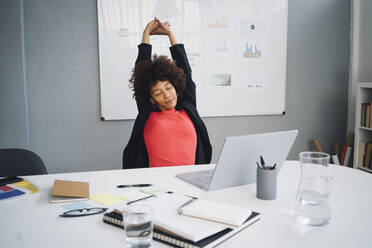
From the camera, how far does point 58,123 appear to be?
308 centimetres

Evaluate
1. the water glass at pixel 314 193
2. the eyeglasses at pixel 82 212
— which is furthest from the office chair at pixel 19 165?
the water glass at pixel 314 193

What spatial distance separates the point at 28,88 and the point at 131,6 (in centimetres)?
117

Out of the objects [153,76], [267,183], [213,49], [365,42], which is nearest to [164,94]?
[153,76]

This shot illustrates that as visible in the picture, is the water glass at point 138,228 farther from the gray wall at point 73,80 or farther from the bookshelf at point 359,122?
the bookshelf at point 359,122

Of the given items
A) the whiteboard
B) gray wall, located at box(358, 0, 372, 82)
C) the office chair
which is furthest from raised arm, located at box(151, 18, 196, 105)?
gray wall, located at box(358, 0, 372, 82)

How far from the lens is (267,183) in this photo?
1269 millimetres

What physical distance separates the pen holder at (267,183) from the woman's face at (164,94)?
0.99 meters

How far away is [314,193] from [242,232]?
0.28 metres

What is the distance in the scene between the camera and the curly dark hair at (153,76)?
→ 7.09ft

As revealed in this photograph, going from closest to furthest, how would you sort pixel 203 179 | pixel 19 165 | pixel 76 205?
1. pixel 76 205
2. pixel 203 179
3. pixel 19 165

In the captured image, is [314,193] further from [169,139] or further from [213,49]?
[213,49]

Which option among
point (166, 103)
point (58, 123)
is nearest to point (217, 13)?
point (166, 103)

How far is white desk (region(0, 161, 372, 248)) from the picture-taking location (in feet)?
3.10

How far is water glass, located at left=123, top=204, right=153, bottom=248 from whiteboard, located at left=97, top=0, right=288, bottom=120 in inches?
93.4
